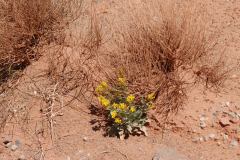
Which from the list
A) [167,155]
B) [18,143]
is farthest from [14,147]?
[167,155]

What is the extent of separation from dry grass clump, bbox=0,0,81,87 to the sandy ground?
431 millimetres

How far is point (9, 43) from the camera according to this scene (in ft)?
11.3

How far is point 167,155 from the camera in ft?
9.27

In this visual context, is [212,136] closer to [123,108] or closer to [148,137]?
[148,137]

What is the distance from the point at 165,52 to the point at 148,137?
0.67m

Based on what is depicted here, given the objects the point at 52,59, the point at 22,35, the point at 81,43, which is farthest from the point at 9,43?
the point at 81,43

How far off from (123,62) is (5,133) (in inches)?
42.3

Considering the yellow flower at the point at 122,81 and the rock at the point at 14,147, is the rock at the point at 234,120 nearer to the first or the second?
the yellow flower at the point at 122,81

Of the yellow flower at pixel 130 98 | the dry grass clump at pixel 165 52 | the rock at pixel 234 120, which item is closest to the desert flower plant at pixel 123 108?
the yellow flower at pixel 130 98

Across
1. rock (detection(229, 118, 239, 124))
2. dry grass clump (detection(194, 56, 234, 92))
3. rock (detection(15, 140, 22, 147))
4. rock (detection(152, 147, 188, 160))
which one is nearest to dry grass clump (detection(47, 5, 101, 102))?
rock (detection(15, 140, 22, 147))

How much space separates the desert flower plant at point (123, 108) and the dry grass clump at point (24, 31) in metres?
0.89

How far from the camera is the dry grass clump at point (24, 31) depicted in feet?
11.3

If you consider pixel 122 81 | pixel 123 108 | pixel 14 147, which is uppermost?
pixel 122 81

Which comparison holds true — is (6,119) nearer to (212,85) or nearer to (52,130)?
(52,130)
